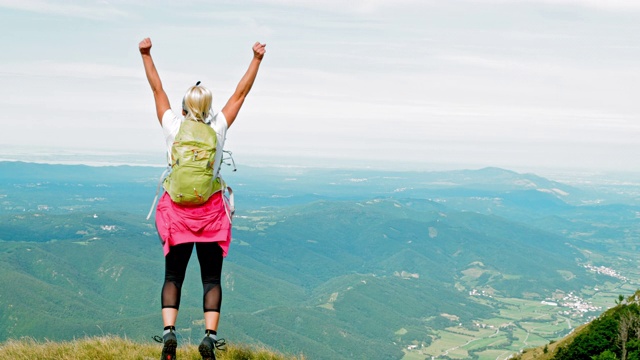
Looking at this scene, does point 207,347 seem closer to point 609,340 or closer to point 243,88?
point 243,88

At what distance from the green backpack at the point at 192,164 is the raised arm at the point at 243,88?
0.55m

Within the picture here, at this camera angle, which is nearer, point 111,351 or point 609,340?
point 111,351

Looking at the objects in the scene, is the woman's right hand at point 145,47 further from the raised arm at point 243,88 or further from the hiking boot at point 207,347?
the hiking boot at point 207,347

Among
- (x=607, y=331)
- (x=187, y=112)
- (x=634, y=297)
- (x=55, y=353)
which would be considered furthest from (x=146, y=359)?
(x=634, y=297)

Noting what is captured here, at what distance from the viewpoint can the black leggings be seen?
28.3 feet

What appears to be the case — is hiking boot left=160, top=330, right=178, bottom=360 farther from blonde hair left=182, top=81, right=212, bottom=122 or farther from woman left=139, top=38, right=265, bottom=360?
blonde hair left=182, top=81, right=212, bottom=122

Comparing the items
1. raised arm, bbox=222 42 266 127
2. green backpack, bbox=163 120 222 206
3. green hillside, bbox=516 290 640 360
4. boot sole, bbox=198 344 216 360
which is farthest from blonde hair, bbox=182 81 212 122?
green hillside, bbox=516 290 640 360

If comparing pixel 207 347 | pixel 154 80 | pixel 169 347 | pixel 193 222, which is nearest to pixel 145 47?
pixel 154 80

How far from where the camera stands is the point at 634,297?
252 feet

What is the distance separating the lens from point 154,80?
29.3 ft

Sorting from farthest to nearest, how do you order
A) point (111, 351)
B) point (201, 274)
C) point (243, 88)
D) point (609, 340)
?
point (609, 340), point (111, 351), point (243, 88), point (201, 274)

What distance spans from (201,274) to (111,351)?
3306 mm

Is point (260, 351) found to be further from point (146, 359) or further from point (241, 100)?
point (241, 100)

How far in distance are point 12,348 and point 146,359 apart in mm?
3022
